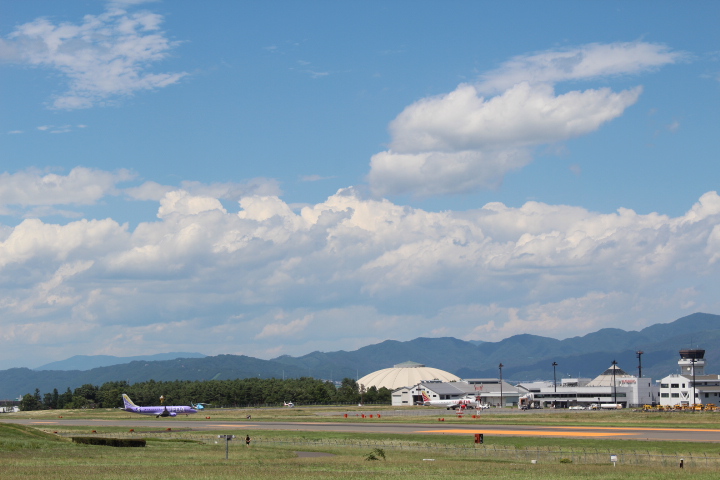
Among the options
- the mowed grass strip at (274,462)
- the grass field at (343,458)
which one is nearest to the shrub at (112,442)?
the grass field at (343,458)

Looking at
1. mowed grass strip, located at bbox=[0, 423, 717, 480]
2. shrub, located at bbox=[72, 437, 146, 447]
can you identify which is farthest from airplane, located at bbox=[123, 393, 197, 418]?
shrub, located at bbox=[72, 437, 146, 447]

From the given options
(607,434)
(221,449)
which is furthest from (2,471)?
(607,434)

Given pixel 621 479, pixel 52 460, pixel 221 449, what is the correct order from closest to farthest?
pixel 621 479, pixel 52 460, pixel 221 449

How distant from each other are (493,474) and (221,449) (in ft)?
117

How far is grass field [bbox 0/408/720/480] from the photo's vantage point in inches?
2073

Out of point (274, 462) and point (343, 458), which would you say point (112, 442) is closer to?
point (274, 462)

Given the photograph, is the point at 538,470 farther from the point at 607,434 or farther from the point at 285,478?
the point at 607,434

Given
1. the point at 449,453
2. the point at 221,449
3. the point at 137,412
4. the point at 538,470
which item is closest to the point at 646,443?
the point at 449,453

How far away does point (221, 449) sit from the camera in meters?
79.6

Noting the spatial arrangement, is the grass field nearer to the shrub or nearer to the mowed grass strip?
the mowed grass strip

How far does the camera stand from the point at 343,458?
68500mm

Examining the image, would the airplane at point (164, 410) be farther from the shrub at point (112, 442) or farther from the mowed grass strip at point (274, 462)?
the shrub at point (112, 442)

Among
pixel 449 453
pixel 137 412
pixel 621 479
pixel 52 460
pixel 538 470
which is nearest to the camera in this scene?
pixel 621 479

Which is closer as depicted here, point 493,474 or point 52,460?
point 493,474
